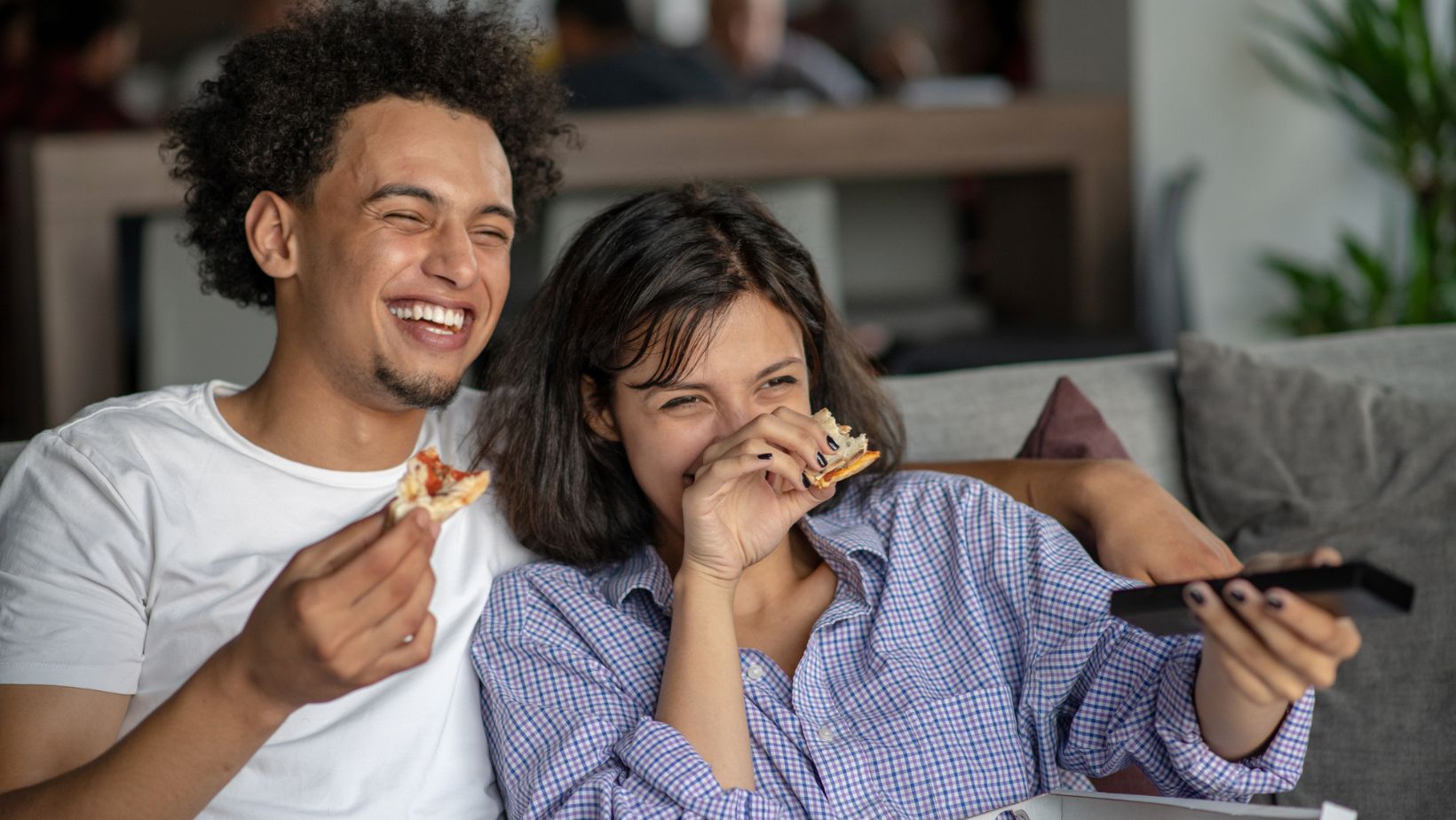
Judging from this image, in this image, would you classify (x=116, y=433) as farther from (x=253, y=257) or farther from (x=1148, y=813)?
(x=1148, y=813)

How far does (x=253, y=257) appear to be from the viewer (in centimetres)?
170

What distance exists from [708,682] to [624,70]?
101 inches

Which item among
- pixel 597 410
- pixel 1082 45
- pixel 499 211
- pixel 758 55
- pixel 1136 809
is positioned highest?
pixel 758 55

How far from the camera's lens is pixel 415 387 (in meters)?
1.49

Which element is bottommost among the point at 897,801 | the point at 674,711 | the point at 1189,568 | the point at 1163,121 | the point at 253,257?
the point at 897,801

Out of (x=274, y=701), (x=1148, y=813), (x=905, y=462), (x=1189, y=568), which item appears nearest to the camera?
(x=274, y=701)

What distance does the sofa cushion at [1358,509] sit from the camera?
170 centimetres

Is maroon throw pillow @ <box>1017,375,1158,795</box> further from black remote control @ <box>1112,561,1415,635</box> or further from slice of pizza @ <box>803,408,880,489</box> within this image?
black remote control @ <box>1112,561,1415,635</box>

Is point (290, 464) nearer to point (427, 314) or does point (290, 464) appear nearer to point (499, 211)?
point (427, 314)

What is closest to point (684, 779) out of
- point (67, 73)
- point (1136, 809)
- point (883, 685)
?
point (883, 685)

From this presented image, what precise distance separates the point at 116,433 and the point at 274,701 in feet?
1.50

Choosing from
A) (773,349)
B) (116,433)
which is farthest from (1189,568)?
(116,433)

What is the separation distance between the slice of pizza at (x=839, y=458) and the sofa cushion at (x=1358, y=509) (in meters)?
0.70

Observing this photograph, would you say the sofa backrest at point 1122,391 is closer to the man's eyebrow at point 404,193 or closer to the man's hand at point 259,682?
the man's eyebrow at point 404,193
